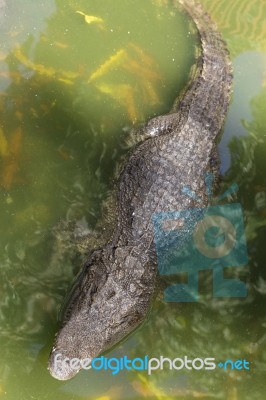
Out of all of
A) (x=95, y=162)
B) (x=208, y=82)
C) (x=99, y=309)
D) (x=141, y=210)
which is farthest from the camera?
(x=208, y=82)

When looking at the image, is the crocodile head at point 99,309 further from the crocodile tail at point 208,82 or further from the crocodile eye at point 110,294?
the crocodile tail at point 208,82

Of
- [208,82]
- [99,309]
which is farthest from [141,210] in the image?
[208,82]

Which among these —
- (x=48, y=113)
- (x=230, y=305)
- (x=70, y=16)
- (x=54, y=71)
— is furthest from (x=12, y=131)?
(x=230, y=305)

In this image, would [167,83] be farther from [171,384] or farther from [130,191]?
[171,384]

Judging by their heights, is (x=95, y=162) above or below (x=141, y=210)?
below

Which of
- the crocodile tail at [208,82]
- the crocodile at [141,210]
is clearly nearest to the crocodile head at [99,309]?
the crocodile at [141,210]

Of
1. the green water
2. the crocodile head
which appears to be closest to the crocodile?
the crocodile head

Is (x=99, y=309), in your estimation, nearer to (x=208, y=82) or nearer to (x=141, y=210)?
(x=141, y=210)
